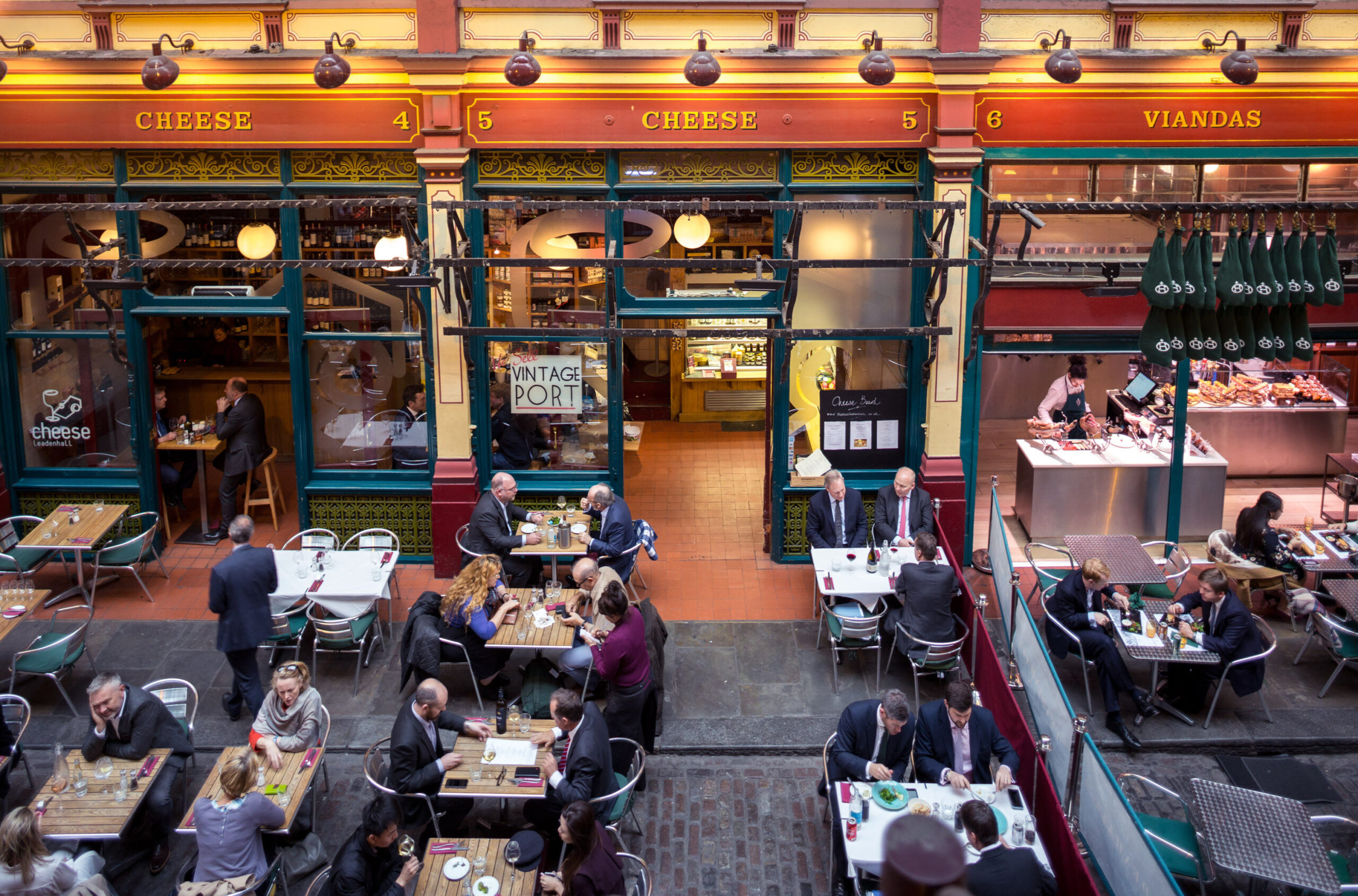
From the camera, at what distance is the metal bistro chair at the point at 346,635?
10000mm

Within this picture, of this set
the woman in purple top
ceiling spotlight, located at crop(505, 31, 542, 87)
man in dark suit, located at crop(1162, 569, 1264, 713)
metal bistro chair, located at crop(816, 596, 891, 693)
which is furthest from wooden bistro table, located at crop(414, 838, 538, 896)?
ceiling spotlight, located at crop(505, 31, 542, 87)

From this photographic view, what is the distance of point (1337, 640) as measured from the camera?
10008 mm

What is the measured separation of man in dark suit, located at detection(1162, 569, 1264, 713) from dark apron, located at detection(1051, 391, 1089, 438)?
14.2ft

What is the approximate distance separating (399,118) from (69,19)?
3539mm

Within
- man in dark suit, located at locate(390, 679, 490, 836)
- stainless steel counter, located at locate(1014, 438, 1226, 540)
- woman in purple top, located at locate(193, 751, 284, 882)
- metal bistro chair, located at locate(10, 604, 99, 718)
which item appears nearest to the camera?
woman in purple top, located at locate(193, 751, 284, 882)

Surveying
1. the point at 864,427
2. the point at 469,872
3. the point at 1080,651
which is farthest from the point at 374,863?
the point at 864,427

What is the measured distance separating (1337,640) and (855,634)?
4299 millimetres

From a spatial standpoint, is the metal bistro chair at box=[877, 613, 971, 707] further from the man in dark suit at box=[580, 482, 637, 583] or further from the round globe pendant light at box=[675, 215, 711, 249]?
the round globe pendant light at box=[675, 215, 711, 249]

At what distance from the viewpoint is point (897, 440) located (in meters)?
12.6

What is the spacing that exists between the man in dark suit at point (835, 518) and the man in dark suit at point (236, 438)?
266 inches

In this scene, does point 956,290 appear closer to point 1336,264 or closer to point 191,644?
point 1336,264

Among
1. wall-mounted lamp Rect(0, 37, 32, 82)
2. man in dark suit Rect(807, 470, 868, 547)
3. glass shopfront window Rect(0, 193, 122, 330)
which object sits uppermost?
wall-mounted lamp Rect(0, 37, 32, 82)

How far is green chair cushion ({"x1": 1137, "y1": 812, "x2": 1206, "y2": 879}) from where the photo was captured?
7.36 metres

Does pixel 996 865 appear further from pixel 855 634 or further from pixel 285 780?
pixel 285 780
